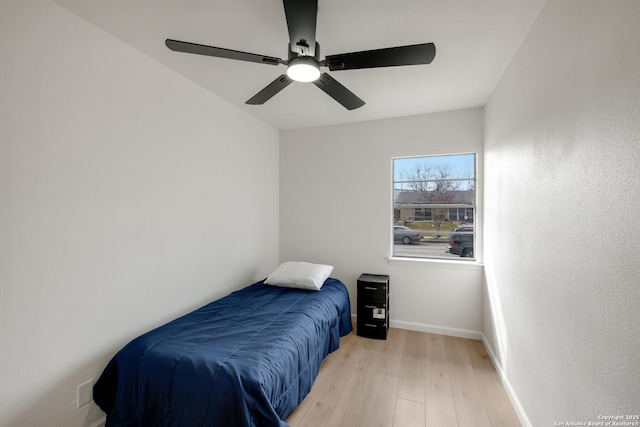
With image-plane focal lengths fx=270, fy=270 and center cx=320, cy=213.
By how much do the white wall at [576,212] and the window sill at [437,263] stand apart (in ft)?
3.42

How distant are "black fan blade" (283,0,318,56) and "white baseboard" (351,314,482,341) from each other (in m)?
3.16

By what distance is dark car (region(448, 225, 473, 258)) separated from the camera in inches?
129

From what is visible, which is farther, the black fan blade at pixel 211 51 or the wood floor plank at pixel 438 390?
the wood floor plank at pixel 438 390

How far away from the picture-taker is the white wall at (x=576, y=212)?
962 millimetres

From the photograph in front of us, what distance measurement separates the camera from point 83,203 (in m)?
1.70

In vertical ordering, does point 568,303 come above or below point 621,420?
above

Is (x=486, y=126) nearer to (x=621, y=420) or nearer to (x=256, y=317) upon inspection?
(x=621, y=420)

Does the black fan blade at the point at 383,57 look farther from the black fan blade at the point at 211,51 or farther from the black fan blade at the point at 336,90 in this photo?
the black fan blade at the point at 211,51

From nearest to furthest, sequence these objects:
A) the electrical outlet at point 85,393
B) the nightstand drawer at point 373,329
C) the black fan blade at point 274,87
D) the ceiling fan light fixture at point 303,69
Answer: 1. the ceiling fan light fixture at point 303,69
2. the electrical outlet at point 85,393
3. the black fan blade at point 274,87
4. the nightstand drawer at point 373,329

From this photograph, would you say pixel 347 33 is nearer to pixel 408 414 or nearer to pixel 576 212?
pixel 576 212

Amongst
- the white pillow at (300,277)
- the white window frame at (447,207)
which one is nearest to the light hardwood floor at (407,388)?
the white pillow at (300,277)

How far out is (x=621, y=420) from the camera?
3.25 feet

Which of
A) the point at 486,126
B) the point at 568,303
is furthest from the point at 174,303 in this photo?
the point at 486,126

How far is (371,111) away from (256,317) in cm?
253
